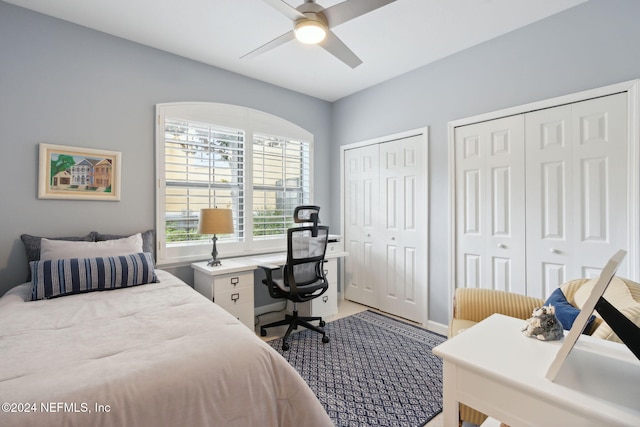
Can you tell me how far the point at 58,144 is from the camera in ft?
7.88

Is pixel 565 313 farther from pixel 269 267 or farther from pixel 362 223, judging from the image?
pixel 362 223

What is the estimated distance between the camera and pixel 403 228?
137 inches

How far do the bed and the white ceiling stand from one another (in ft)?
7.22

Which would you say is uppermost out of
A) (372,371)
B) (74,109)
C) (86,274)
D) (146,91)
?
(146,91)

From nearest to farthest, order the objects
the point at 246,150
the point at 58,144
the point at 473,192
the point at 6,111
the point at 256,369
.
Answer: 1. the point at 256,369
2. the point at 6,111
3. the point at 58,144
4. the point at 473,192
5. the point at 246,150

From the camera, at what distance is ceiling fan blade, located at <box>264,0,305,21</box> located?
167 cm

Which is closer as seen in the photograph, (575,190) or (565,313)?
(565,313)

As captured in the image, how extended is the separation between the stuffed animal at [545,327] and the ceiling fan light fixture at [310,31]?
1.93 meters

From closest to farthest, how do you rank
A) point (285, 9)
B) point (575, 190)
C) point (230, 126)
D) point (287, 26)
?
point (285, 9)
point (575, 190)
point (287, 26)
point (230, 126)

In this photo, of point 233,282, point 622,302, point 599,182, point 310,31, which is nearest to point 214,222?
point 233,282

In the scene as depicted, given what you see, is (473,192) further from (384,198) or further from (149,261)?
(149,261)

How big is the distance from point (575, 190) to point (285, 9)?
2.46 m

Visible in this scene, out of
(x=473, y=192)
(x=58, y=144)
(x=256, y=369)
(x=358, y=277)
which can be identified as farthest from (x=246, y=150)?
(x=256, y=369)

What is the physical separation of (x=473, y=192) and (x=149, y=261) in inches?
114
